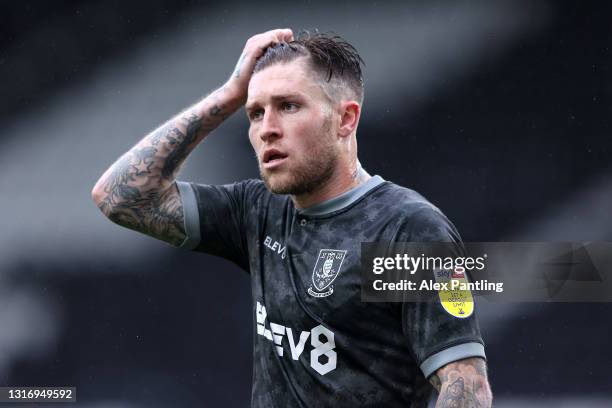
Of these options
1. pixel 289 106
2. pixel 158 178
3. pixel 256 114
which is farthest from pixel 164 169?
pixel 289 106

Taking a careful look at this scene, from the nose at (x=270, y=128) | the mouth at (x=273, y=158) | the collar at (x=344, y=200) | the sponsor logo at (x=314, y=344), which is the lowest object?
the sponsor logo at (x=314, y=344)

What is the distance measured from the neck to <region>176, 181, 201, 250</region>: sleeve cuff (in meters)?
0.38

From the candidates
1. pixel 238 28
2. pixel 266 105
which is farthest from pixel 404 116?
pixel 266 105

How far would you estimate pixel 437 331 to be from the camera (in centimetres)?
239

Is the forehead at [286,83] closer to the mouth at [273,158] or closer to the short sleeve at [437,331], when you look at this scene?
the mouth at [273,158]

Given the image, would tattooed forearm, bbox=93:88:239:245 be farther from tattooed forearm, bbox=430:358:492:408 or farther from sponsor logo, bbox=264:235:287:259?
tattooed forearm, bbox=430:358:492:408

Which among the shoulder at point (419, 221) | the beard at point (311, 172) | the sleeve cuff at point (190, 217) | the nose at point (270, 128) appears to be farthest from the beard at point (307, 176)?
the sleeve cuff at point (190, 217)

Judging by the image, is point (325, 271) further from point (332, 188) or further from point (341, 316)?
point (332, 188)

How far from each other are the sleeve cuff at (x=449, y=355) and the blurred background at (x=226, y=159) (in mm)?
2827

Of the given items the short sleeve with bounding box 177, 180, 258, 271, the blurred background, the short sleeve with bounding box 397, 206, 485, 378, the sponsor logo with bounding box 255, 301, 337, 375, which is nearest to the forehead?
the short sleeve with bounding box 177, 180, 258, 271

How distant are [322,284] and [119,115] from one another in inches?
117

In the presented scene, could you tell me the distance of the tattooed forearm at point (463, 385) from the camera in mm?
2320

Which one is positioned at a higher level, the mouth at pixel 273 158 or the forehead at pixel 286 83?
the forehead at pixel 286 83

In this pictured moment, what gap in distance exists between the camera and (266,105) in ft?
9.14
